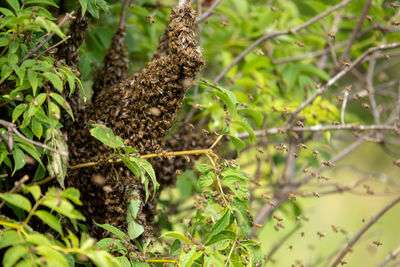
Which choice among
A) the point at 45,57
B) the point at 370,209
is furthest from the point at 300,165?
the point at 370,209

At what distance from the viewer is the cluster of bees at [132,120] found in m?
1.42

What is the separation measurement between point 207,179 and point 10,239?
64 cm

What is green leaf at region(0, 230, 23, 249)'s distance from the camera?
997mm

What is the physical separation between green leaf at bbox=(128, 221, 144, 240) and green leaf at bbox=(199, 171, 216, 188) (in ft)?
0.83

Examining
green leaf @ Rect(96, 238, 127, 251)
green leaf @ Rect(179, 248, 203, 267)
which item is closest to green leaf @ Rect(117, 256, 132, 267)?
green leaf @ Rect(96, 238, 127, 251)

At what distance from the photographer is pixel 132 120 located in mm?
1487

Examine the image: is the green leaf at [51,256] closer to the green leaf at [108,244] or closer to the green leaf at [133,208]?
the green leaf at [108,244]

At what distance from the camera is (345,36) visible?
3.20 meters

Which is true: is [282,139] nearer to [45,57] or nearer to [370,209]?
[45,57]

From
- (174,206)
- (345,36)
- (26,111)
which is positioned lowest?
(174,206)

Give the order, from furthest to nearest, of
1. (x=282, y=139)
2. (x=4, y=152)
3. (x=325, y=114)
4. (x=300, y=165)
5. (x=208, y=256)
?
(x=300, y=165), (x=282, y=139), (x=325, y=114), (x=208, y=256), (x=4, y=152)

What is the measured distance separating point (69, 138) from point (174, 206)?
132 cm

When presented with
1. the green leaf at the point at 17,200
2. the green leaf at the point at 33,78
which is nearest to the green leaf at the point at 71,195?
the green leaf at the point at 17,200

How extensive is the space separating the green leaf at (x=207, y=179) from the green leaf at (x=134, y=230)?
25 cm
